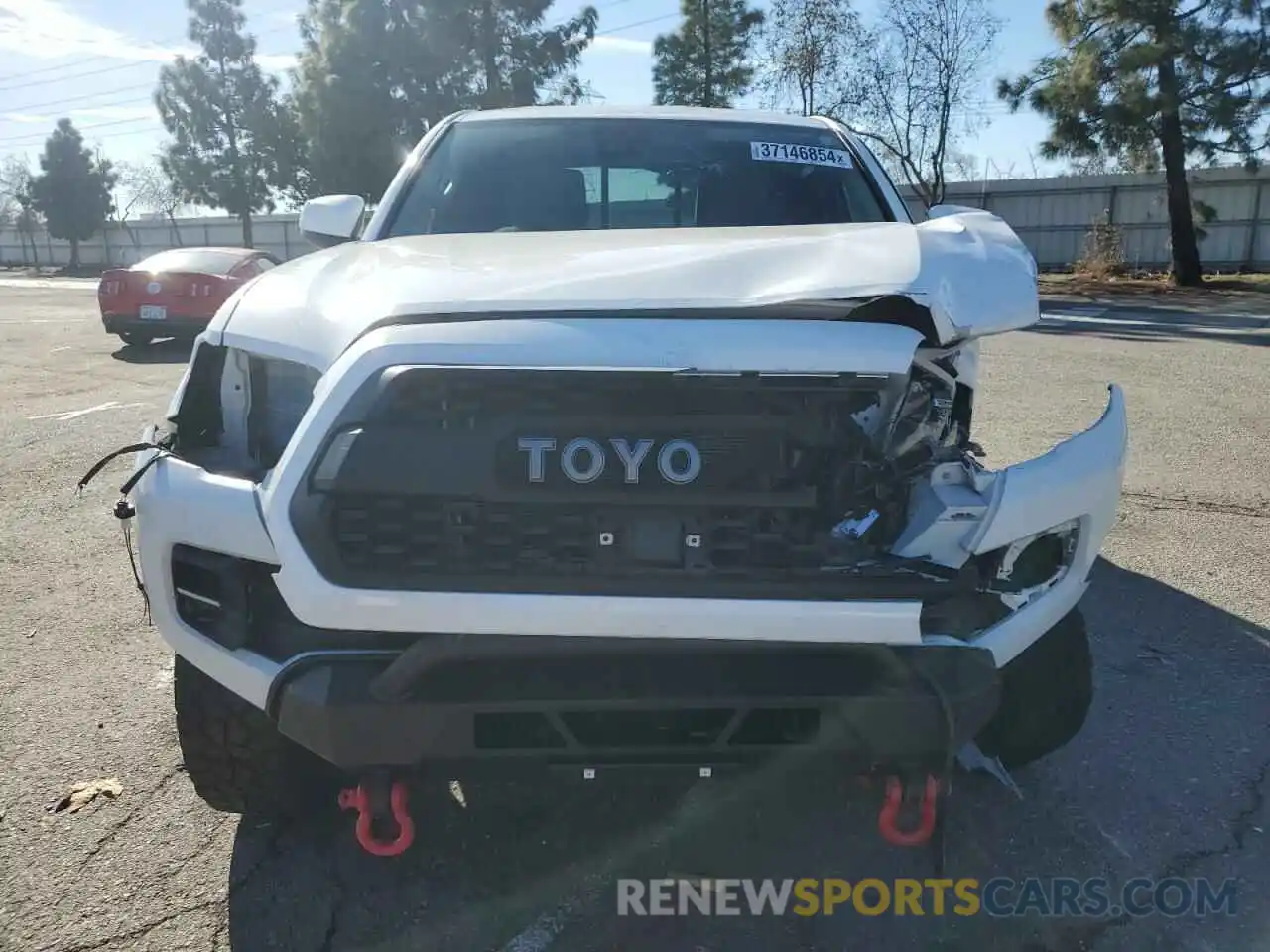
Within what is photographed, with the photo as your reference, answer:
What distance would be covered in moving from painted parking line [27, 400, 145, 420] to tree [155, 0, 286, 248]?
38.6 meters

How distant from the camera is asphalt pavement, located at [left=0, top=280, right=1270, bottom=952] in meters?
2.28

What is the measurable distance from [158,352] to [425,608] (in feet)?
39.4

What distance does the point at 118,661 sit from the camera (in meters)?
3.67

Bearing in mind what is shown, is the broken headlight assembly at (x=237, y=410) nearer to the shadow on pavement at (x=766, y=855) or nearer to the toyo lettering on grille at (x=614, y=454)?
the toyo lettering on grille at (x=614, y=454)

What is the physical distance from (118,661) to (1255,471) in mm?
6072

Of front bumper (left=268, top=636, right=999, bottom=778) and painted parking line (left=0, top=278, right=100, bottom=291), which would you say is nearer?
front bumper (left=268, top=636, right=999, bottom=778)

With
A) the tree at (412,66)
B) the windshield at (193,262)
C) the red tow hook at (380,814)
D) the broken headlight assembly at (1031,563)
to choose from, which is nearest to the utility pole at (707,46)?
the tree at (412,66)

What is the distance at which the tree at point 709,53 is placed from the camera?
1267 inches

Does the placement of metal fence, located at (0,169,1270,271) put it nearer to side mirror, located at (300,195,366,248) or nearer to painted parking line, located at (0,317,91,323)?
painted parking line, located at (0,317,91,323)

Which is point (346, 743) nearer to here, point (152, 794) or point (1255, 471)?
point (152, 794)

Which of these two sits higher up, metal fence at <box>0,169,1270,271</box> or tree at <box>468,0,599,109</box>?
tree at <box>468,0,599,109</box>

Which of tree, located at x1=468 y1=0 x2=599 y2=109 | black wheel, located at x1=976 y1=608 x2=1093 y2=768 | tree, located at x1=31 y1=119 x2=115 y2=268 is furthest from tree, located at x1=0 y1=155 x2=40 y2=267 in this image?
black wheel, located at x1=976 y1=608 x2=1093 y2=768

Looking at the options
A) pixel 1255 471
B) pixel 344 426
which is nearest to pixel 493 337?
pixel 344 426

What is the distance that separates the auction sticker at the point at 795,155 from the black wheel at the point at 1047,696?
1.99 meters
